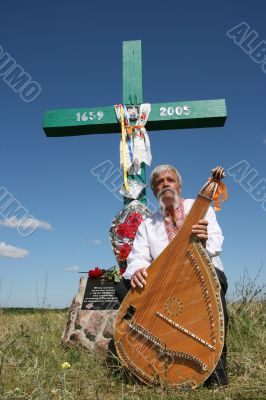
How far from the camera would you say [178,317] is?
238cm

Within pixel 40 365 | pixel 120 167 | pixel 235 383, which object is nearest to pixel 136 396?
pixel 235 383

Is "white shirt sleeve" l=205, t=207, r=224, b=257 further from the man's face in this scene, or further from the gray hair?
the gray hair

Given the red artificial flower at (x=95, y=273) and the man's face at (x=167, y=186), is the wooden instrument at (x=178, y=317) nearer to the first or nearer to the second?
the man's face at (x=167, y=186)

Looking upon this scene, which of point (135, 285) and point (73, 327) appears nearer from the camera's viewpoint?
point (135, 285)

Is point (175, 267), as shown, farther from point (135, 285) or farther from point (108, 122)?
point (108, 122)

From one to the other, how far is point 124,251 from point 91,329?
0.83 m

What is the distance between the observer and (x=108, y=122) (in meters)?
5.13

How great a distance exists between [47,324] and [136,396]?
269 centimetres

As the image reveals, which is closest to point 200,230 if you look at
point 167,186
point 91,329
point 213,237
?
point 213,237

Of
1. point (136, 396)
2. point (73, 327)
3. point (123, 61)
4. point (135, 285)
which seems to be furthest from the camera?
point (123, 61)

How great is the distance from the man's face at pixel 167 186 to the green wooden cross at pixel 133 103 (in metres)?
1.76

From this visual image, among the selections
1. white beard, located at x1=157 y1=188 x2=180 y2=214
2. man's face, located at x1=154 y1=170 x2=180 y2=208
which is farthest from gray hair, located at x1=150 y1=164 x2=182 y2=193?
white beard, located at x1=157 y1=188 x2=180 y2=214

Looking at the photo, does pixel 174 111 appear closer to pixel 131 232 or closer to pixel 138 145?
pixel 138 145

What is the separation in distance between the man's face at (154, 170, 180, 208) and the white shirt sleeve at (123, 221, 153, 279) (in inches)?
10.4
